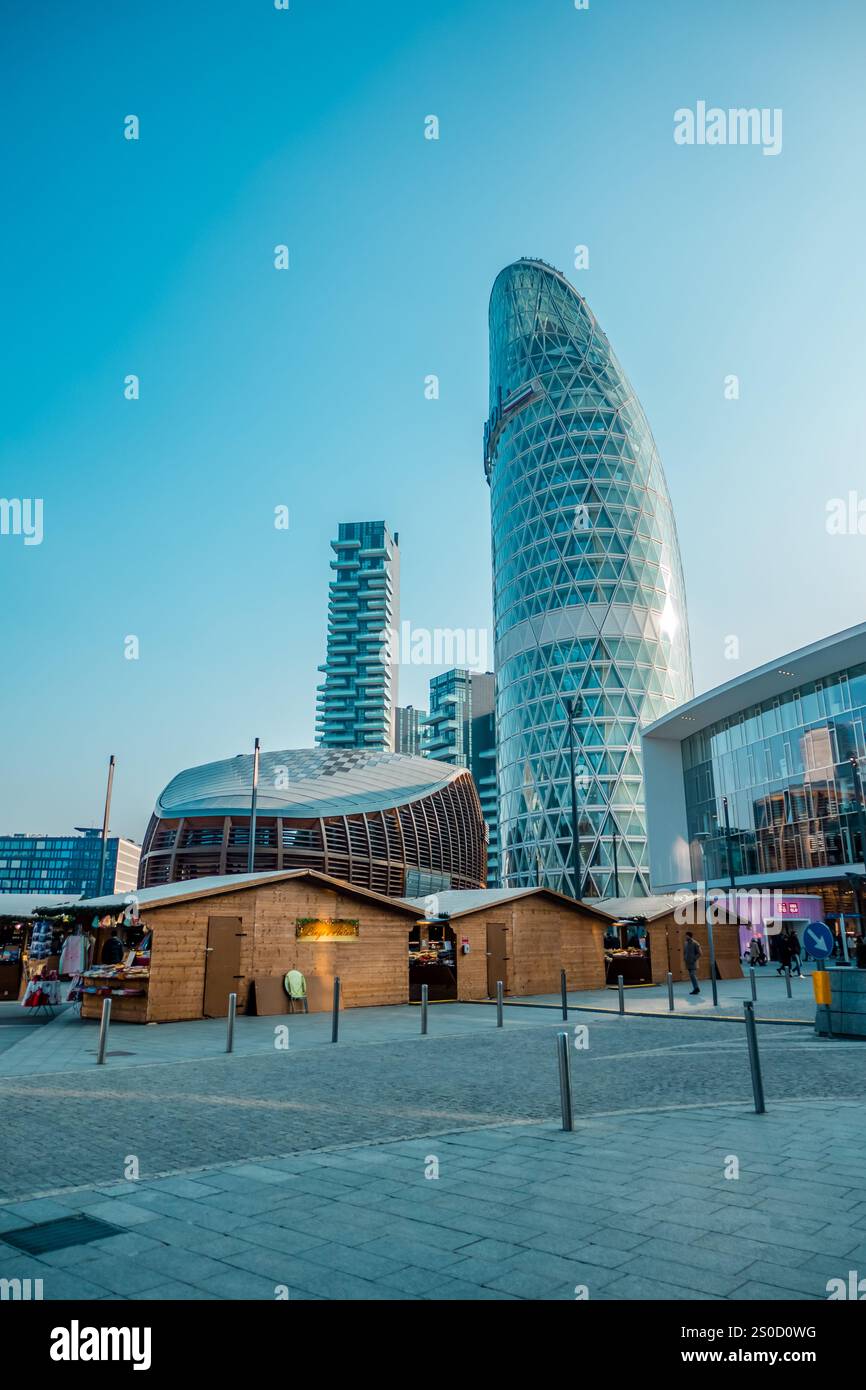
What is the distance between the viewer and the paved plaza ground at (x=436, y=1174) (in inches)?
179

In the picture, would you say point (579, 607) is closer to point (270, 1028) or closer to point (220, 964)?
point (220, 964)

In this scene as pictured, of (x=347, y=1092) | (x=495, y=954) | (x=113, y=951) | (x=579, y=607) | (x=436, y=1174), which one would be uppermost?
(x=579, y=607)

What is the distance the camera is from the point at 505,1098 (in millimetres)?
10219

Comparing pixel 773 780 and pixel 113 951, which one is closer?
pixel 113 951

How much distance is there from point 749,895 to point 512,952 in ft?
102

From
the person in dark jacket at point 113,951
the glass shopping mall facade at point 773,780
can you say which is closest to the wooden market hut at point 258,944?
the person in dark jacket at point 113,951

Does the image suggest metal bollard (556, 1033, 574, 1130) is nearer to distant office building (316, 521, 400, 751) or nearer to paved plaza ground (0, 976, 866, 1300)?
paved plaza ground (0, 976, 866, 1300)

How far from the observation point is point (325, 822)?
6981 cm

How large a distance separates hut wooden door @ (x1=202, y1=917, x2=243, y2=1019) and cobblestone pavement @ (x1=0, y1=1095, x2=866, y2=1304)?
45.6 feet

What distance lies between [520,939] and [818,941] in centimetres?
1315

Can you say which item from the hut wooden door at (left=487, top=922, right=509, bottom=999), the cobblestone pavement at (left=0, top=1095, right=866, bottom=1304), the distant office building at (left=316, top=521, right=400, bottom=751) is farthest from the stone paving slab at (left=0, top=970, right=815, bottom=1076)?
the distant office building at (left=316, top=521, right=400, bottom=751)

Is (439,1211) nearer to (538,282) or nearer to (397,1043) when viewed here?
(397,1043)

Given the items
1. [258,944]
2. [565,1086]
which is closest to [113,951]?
[258,944]

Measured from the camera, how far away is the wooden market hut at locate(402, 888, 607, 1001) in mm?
26750
